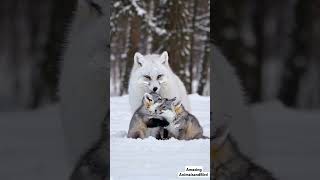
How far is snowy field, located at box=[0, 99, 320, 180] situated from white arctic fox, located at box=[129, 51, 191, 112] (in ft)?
0.30

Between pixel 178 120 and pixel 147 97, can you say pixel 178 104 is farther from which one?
pixel 147 97

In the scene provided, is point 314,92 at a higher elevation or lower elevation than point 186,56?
lower

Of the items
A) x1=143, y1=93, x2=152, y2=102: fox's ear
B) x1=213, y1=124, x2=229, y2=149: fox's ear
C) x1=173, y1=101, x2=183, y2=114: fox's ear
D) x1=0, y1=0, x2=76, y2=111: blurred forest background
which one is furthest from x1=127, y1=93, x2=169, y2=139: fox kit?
x1=0, y1=0, x2=76, y2=111: blurred forest background

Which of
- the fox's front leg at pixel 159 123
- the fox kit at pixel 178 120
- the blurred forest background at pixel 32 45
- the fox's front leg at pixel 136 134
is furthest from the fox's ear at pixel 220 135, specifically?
the blurred forest background at pixel 32 45

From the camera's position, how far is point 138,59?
3.43m

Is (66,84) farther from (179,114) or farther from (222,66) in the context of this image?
(222,66)

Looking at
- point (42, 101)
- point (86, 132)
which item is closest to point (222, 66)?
point (86, 132)

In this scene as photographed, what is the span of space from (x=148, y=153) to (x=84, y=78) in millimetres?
688

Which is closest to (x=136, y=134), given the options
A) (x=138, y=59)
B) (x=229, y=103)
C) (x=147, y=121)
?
(x=147, y=121)

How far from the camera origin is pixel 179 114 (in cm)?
350

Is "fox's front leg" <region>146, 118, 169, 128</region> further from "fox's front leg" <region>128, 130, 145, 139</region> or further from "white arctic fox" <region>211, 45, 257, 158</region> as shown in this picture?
"white arctic fox" <region>211, 45, 257, 158</region>

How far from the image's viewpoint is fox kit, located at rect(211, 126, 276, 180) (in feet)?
11.4

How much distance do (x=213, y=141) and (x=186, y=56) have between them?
63 centimetres

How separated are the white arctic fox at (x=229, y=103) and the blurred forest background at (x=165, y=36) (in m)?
0.07
